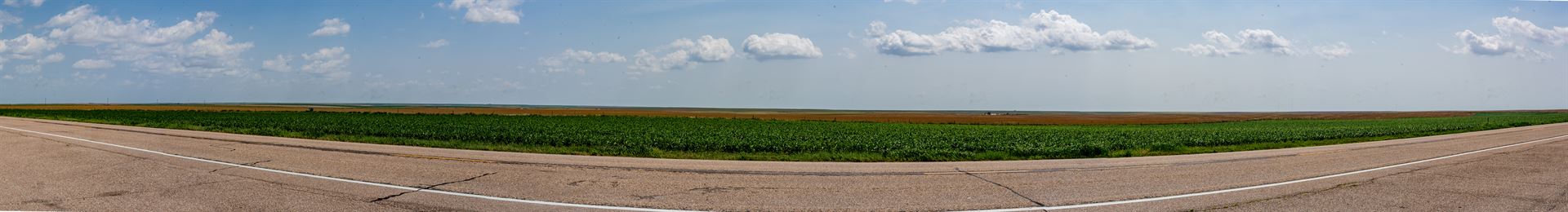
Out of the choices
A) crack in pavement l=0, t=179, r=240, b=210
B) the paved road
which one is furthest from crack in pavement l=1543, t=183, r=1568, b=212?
crack in pavement l=0, t=179, r=240, b=210

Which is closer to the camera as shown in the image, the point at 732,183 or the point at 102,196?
the point at 102,196

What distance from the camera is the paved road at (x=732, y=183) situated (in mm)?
10398

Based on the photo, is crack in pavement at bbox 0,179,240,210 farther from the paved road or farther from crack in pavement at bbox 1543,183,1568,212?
crack in pavement at bbox 1543,183,1568,212

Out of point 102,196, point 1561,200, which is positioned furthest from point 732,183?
point 1561,200

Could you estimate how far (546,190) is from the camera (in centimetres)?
1169

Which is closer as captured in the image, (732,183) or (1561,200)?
(1561,200)

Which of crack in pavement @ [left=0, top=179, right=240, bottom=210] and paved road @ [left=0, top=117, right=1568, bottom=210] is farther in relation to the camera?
paved road @ [left=0, top=117, right=1568, bottom=210]

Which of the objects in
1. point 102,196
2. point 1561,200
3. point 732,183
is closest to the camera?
point 102,196

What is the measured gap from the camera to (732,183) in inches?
512

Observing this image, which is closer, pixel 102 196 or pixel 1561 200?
pixel 102 196

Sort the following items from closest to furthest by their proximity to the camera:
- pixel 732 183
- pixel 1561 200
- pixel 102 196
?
pixel 102 196
pixel 1561 200
pixel 732 183

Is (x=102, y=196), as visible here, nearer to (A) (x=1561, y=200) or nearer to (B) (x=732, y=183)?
(B) (x=732, y=183)

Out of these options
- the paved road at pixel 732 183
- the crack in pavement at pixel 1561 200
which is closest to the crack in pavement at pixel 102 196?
the paved road at pixel 732 183

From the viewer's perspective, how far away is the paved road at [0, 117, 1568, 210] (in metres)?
10.4
